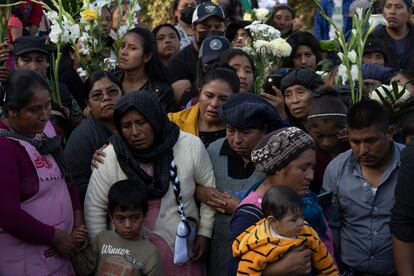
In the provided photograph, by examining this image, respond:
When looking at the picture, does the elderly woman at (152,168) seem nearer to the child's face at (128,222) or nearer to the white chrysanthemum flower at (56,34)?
the child's face at (128,222)

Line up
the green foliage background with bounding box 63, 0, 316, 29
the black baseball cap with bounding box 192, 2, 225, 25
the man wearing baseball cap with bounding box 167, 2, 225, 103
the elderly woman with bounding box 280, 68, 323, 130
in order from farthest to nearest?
1. the green foliage background with bounding box 63, 0, 316, 29
2. the black baseball cap with bounding box 192, 2, 225, 25
3. the man wearing baseball cap with bounding box 167, 2, 225, 103
4. the elderly woman with bounding box 280, 68, 323, 130

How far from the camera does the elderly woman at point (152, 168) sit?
5266 millimetres

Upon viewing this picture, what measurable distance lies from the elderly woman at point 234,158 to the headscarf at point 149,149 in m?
0.33

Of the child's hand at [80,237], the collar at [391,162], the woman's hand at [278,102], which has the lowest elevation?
the child's hand at [80,237]

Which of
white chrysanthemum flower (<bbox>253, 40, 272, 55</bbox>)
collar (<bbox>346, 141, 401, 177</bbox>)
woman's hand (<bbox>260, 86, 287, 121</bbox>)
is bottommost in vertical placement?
collar (<bbox>346, 141, 401, 177</bbox>)

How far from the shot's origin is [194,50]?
8.30 metres

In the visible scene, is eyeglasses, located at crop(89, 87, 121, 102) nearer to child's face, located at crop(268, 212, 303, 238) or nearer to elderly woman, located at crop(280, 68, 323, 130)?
elderly woman, located at crop(280, 68, 323, 130)

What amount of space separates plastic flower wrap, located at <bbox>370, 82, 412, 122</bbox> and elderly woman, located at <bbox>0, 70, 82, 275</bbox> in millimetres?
2199

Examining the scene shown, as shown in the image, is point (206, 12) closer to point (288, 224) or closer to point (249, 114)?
point (249, 114)

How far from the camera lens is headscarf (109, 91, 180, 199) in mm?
5254

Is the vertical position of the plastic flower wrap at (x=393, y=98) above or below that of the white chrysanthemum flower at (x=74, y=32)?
below

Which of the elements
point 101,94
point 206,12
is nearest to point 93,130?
point 101,94

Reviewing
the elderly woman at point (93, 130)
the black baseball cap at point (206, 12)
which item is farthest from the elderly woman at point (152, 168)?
the black baseball cap at point (206, 12)

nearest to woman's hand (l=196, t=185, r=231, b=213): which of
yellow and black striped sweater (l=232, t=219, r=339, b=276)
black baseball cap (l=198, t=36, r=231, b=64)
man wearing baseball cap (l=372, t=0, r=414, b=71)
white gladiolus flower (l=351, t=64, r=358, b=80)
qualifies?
yellow and black striped sweater (l=232, t=219, r=339, b=276)
